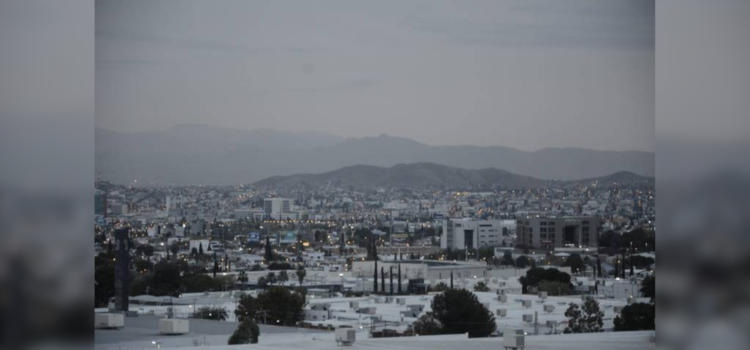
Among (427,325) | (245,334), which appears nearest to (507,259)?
(427,325)

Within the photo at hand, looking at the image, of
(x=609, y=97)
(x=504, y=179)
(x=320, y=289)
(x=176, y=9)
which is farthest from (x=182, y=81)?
(x=609, y=97)

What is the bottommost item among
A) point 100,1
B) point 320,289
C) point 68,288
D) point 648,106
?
point 320,289

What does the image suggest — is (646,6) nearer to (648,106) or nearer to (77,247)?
(648,106)

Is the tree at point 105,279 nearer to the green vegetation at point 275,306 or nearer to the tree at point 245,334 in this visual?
the tree at point 245,334

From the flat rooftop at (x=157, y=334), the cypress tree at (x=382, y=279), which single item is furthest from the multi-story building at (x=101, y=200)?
the cypress tree at (x=382, y=279)

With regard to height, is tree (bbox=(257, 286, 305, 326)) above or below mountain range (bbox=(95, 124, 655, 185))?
below

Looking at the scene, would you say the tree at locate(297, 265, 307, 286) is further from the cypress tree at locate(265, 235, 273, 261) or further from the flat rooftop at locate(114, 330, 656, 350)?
the flat rooftop at locate(114, 330, 656, 350)

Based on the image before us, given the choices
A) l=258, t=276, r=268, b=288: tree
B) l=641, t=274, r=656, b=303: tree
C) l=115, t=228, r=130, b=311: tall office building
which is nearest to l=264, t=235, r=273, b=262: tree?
l=258, t=276, r=268, b=288: tree
